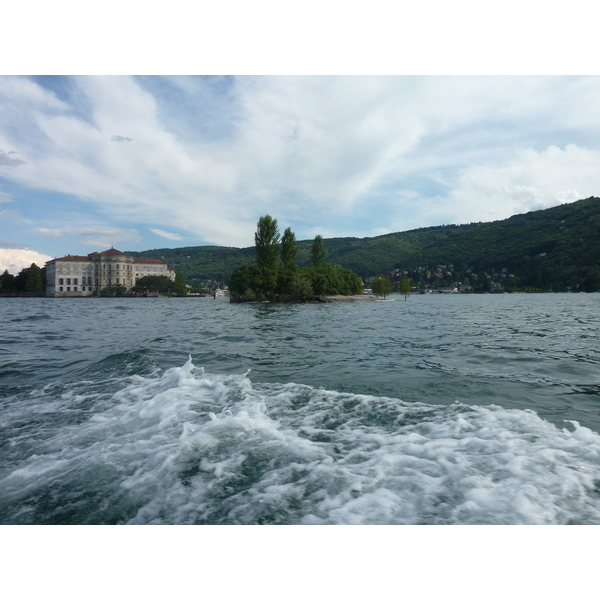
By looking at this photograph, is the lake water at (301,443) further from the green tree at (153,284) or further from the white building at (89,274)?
the white building at (89,274)

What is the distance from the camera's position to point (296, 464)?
13.3ft

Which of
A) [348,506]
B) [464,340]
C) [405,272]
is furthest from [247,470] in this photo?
[405,272]

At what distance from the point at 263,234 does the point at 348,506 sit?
68.6m

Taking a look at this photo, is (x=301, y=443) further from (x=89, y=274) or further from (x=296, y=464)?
(x=89, y=274)

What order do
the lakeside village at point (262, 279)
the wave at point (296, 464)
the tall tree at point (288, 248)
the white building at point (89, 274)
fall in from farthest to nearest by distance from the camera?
the white building at point (89, 274) < the tall tree at point (288, 248) < the lakeside village at point (262, 279) < the wave at point (296, 464)

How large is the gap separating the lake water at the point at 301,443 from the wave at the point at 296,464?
2 centimetres

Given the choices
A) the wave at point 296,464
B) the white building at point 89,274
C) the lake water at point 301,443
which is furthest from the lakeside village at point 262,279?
the wave at point 296,464

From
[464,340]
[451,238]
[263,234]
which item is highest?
[451,238]

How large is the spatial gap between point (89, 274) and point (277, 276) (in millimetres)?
107548

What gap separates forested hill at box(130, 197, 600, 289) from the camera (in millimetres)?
106250

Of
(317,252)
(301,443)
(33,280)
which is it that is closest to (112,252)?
(33,280)

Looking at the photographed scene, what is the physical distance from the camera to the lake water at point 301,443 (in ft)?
10.7

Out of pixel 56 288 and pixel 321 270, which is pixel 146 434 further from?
pixel 56 288

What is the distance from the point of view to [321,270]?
261ft
